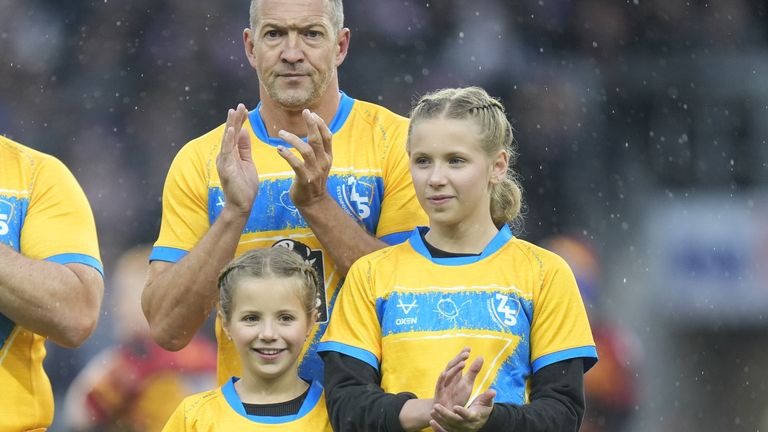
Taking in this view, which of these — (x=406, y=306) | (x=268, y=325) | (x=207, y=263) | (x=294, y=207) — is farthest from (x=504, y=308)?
(x=207, y=263)

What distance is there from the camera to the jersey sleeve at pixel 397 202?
4.16 meters

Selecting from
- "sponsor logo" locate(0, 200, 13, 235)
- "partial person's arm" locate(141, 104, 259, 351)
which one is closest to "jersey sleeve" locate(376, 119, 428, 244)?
"partial person's arm" locate(141, 104, 259, 351)

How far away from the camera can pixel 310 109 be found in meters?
4.26

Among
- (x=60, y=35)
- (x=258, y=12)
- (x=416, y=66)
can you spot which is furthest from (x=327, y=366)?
(x=60, y=35)

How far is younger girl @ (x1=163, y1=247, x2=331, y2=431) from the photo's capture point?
3.85 meters

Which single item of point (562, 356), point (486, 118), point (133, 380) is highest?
point (486, 118)

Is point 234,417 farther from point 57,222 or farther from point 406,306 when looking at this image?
point 57,222

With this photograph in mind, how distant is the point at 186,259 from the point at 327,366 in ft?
1.96

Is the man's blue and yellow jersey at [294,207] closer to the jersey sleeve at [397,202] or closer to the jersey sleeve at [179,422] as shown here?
the jersey sleeve at [397,202]

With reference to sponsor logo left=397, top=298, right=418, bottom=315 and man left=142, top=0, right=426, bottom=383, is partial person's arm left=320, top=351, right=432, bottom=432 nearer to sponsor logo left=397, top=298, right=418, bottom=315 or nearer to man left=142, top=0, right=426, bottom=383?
sponsor logo left=397, top=298, right=418, bottom=315

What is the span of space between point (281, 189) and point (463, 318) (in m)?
0.78

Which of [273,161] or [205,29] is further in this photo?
[205,29]

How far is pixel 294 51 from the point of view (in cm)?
413

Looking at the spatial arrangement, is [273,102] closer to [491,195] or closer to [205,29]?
[491,195]
